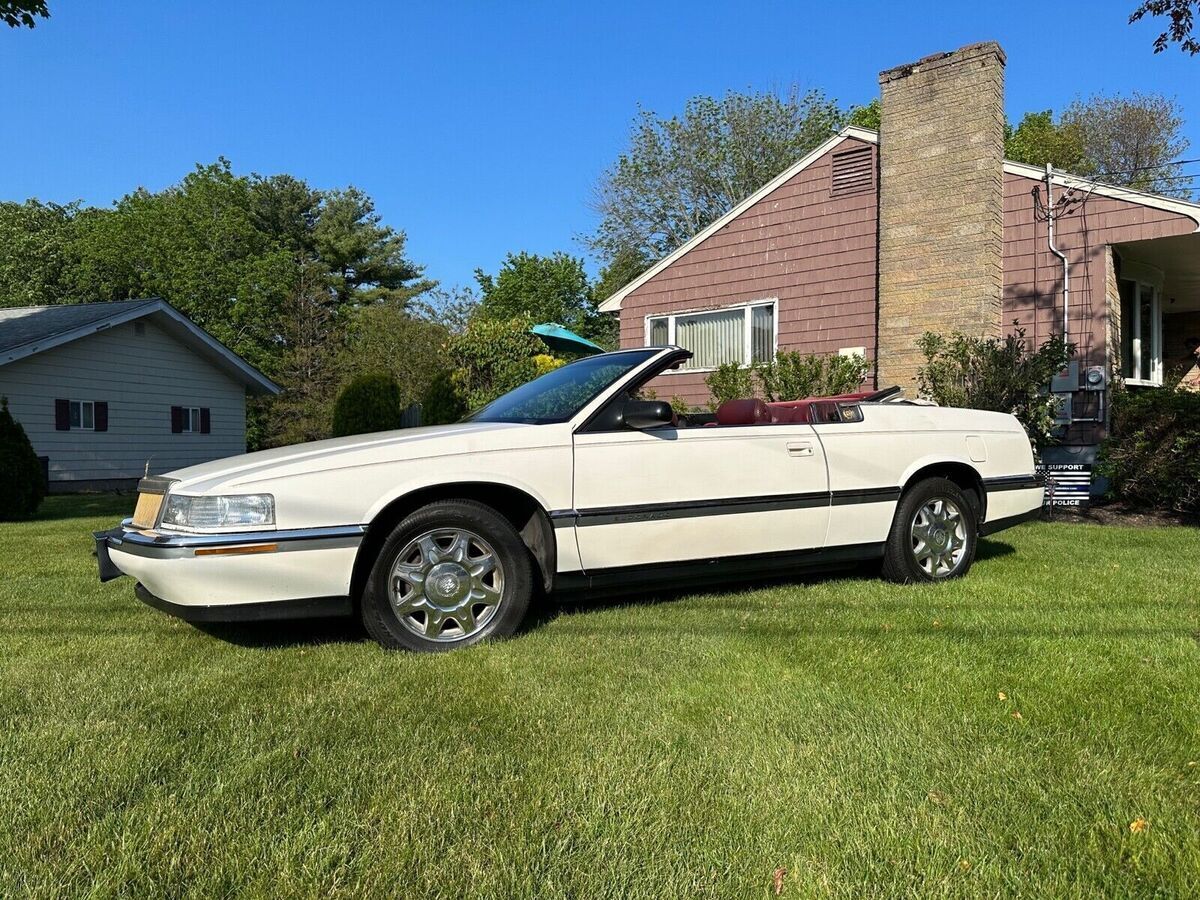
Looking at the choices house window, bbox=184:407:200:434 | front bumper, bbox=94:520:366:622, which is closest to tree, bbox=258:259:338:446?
house window, bbox=184:407:200:434

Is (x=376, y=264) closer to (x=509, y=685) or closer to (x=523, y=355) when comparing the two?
(x=523, y=355)

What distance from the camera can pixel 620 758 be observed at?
8.41 ft

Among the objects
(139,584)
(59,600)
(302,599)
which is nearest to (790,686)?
(302,599)

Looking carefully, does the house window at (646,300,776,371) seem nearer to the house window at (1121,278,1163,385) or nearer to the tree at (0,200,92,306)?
the house window at (1121,278,1163,385)

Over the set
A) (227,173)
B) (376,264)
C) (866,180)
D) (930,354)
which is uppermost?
(227,173)

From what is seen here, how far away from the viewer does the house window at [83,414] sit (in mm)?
19550

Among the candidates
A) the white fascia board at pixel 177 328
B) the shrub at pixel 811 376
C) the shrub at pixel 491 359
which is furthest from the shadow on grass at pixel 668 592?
the white fascia board at pixel 177 328

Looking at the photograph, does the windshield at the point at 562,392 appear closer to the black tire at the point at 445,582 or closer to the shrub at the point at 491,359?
the black tire at the point at 445,582

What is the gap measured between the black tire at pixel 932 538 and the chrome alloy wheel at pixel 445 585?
2.66 metres

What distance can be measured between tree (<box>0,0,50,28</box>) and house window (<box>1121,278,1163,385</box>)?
15.3m

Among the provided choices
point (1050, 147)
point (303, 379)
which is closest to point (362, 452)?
point (303, 379)

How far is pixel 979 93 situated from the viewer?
11.1 metres

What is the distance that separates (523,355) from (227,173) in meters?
35.6

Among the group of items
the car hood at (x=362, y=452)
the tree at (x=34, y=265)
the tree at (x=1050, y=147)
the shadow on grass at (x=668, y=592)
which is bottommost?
the shadow on grass at (x=668, y=592)
